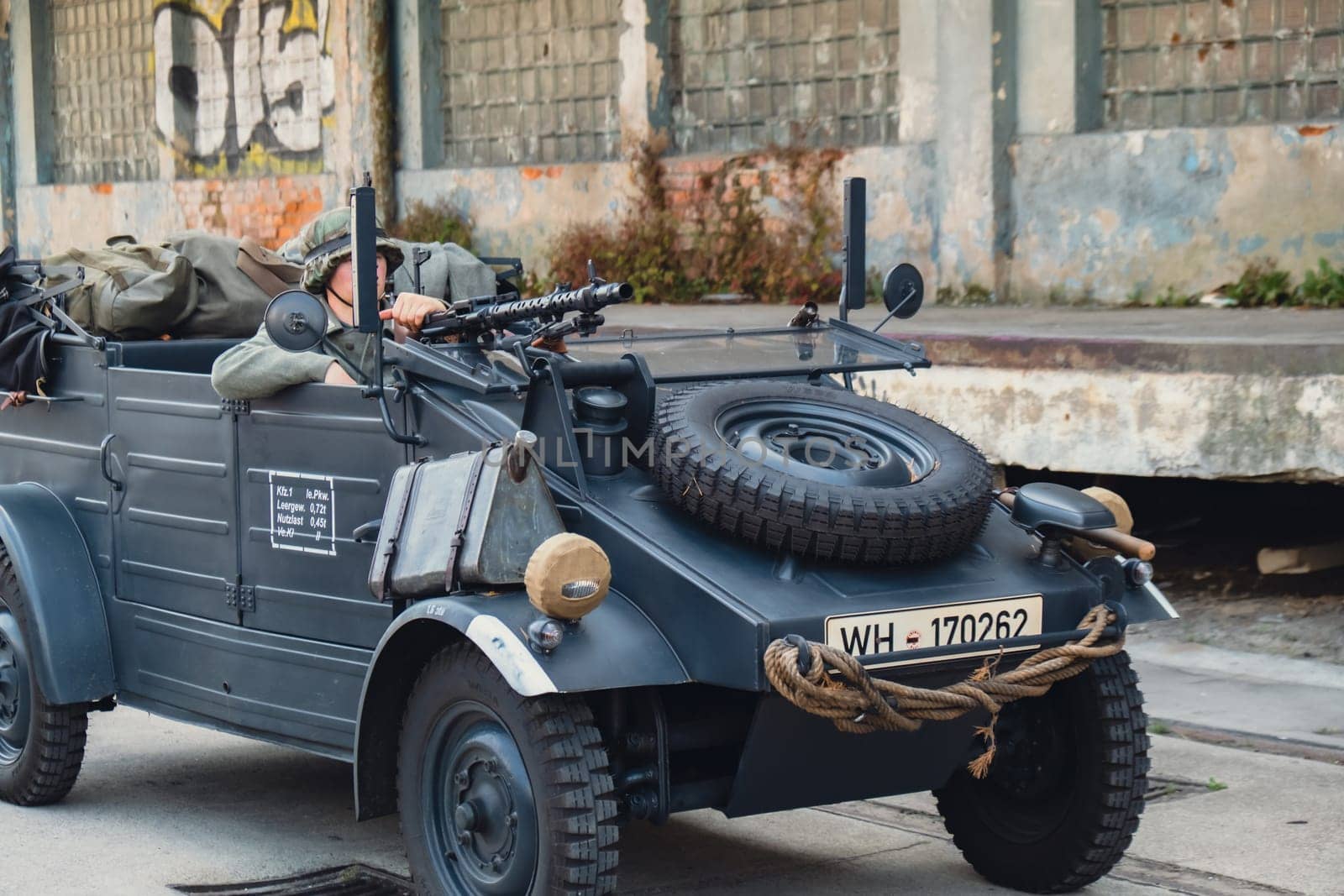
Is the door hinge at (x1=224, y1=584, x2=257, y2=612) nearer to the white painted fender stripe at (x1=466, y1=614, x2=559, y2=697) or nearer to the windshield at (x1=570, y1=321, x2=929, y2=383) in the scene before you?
the windshield at (x1=570, y1=321, x2=929, y2=383)

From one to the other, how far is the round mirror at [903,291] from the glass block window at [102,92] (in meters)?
13.1

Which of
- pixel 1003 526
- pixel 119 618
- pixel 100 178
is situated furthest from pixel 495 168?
pixel 1003 526

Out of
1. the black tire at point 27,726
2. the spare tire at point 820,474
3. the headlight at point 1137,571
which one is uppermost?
the spare tire at point 820,474

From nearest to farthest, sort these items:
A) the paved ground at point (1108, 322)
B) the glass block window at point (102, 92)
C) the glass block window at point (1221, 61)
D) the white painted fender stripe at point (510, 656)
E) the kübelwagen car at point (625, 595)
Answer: the white painted fender stripe at point (510, 656)
the kübelwagen car at point (625, 595)
the paved ground at point (1108, 322)
the glass block window at point (1221, 61)
the glass block window at point (102, 92)

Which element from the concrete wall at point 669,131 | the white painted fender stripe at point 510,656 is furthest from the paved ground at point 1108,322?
the white painted fender stripe at point 510,656

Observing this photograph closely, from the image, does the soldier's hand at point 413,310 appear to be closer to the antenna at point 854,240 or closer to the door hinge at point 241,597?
the door hinge at point 241,597

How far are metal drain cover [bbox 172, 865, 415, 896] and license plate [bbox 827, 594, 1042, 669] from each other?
56.4 inches

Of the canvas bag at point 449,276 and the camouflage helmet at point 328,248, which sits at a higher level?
the camouflage helmet at point 328,248

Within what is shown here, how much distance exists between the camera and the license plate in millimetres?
3840

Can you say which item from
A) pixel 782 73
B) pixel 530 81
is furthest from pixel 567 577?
pixel 530 81

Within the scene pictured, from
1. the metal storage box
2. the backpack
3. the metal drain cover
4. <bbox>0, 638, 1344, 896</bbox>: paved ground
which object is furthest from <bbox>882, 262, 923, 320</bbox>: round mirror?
the backpack

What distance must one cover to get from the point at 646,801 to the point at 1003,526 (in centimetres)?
118

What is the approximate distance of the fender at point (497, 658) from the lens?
12.2 ft

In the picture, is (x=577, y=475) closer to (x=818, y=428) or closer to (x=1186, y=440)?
(x=818, y=428)
